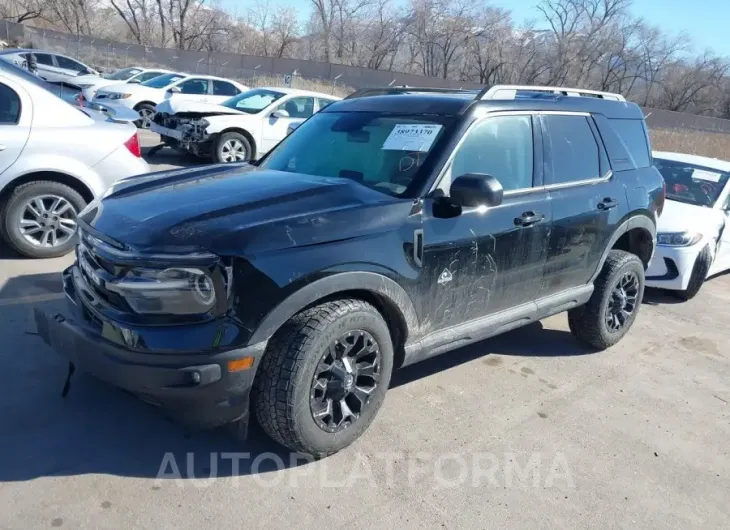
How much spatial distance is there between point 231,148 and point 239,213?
8.93 meters

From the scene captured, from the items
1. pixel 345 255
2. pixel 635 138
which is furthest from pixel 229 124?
pixel 345 255

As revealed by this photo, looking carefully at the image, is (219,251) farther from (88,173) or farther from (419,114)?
(88,173)

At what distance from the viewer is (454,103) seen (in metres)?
4.05

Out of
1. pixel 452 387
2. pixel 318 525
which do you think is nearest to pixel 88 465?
pixel 318 525

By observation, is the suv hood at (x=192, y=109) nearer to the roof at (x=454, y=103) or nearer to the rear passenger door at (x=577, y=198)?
the roof at (x=454, y=103)

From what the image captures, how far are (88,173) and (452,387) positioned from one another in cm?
381

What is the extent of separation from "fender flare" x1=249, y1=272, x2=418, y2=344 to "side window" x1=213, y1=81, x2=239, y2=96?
1451 cm

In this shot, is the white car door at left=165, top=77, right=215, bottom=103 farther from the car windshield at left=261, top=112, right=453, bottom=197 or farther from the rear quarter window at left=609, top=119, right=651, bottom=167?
the rear quarter window at left=609, top=119, right=651, bottom=167

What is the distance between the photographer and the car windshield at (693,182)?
7.50 m

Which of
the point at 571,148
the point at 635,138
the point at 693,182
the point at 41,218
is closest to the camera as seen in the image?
the point at 571,148

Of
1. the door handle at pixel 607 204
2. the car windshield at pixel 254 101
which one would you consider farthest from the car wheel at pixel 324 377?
the car windshield at pixel 254 101

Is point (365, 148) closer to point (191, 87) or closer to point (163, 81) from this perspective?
point (191, 87)

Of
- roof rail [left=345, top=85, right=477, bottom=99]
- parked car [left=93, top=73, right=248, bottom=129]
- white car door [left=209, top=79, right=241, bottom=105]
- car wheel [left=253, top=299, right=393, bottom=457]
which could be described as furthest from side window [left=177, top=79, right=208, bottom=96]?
car wheel [left=253, top=299, right=393, bottom=457]

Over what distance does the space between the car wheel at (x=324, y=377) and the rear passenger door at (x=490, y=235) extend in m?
0.43
